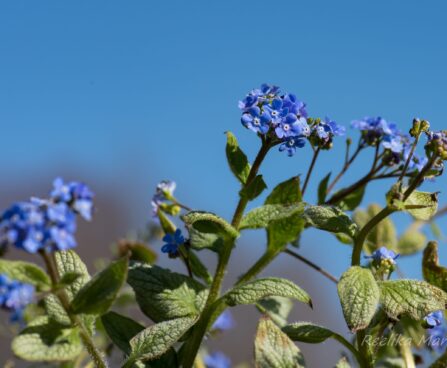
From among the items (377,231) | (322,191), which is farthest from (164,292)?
(377,231)

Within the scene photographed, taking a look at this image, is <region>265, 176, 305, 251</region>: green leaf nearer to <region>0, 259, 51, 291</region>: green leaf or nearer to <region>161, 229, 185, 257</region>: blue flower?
<region>161, 229, 185, 257</region>: blue flower

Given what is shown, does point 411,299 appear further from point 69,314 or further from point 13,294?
point 13,294

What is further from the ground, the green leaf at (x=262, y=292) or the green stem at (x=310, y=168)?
the green stem at (x=310, y=168)

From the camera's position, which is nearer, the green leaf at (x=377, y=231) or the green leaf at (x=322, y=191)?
the green leaf at (x=322, y=191)

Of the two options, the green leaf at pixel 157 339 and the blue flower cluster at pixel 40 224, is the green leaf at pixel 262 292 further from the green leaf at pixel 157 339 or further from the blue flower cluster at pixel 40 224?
the blue flower cluster at pixel 40 224

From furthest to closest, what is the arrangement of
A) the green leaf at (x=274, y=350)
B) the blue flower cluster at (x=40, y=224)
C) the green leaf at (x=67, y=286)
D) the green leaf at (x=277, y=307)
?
the green leaf at (x=277, y=307) → the green leaf at (x=274, y=350) → the green leaf at (x=67, y=286) → the blue flower cluster at (x=40, y=224)

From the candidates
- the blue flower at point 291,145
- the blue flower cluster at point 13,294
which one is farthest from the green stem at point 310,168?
the blue flower cluster at point 13,294

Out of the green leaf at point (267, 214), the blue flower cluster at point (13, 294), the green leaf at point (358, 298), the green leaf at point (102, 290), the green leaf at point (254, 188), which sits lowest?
the blue flower cluster at point (13, 294)

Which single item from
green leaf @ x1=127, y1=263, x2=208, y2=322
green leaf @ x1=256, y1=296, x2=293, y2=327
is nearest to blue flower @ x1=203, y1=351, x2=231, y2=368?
green leaf @ x1=256, y1=296, x2=293, y2=327
